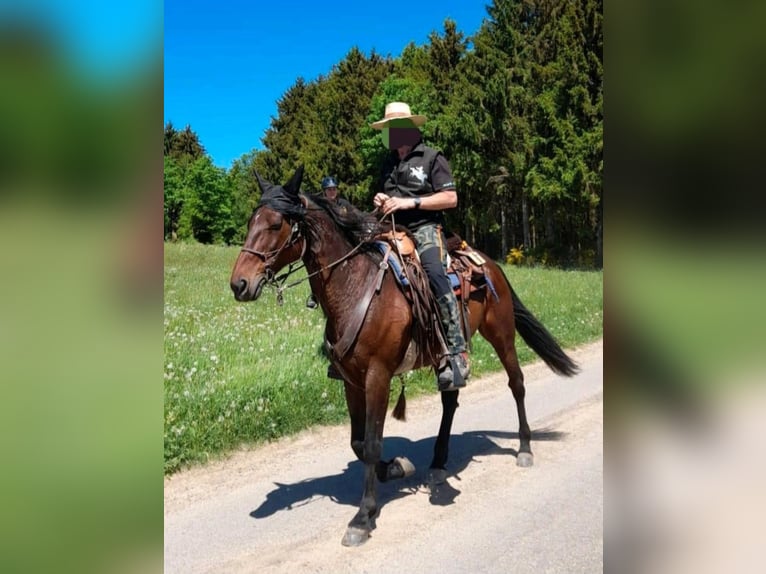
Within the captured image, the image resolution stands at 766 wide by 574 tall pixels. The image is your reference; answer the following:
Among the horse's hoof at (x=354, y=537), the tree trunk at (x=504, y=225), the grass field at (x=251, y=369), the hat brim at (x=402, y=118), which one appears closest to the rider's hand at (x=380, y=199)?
the hat brim at (x=402, y=118)

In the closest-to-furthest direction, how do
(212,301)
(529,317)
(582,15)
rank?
(529,317) < (212,301) < (582,15)

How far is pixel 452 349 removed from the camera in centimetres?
512

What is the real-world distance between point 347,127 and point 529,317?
41427mm

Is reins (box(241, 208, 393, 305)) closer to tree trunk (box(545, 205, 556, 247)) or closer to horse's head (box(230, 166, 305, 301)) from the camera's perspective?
horse's head (box(230, 166, 305, 301))

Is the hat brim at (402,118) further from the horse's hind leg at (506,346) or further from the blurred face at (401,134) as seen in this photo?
the horse's hind leg at (506,346)

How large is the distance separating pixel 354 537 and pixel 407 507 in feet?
2.71

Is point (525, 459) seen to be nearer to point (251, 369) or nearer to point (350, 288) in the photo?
point (350, 288)

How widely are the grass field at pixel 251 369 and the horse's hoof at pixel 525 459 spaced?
1289 millimetres

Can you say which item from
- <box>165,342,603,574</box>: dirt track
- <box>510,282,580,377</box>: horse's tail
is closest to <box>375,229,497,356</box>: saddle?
<box>165,342,603,574</box>: dirt track

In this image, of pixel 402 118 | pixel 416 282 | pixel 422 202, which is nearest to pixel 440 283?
pixel 416 282

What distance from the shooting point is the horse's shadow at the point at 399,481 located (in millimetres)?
4988

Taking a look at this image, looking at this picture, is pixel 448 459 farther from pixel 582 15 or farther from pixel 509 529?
pixel 582 15

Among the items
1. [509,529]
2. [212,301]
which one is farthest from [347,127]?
[509,529]
